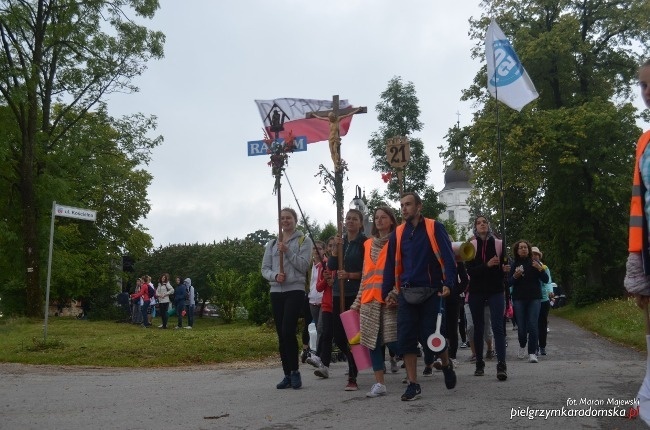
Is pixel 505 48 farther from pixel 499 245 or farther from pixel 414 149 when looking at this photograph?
pixel 414 149

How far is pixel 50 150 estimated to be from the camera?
103 feet

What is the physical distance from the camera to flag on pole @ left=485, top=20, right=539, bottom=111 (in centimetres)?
1365

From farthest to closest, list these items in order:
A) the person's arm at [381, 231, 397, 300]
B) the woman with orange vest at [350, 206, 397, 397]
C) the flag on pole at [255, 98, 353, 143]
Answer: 1. the flag on pole at [255, 98, 353, 143]
2. the woman with orange vest at [350, 206, 397, 397]
3. the person's arm at [381, 231, 397, 300]

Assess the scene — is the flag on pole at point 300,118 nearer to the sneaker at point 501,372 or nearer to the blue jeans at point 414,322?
the sneaker at point 501,372

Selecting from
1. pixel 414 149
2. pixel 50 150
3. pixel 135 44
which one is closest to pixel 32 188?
pixel 50 150

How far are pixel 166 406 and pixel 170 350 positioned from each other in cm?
744

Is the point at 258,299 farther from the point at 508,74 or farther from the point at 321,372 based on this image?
the point at 321,372

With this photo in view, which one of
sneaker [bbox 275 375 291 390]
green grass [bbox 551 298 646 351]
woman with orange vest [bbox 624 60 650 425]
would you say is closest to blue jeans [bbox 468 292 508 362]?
sneaker [bbox 275 375 291 390]

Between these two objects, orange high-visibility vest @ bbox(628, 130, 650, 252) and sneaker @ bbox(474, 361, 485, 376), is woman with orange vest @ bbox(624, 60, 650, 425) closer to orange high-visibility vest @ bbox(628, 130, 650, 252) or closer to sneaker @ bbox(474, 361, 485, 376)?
orange high-visibility vest @ bbox(628, 130, 650, 252)

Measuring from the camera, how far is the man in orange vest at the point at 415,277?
26.1 ft

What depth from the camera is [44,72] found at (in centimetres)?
3014

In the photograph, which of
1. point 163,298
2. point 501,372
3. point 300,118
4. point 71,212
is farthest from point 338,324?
point 163,298

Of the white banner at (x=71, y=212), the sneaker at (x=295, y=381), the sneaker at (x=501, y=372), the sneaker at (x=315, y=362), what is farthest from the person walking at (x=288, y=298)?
the white banner at (x=71, y=212)

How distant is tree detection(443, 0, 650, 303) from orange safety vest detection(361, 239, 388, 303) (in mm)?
26023
